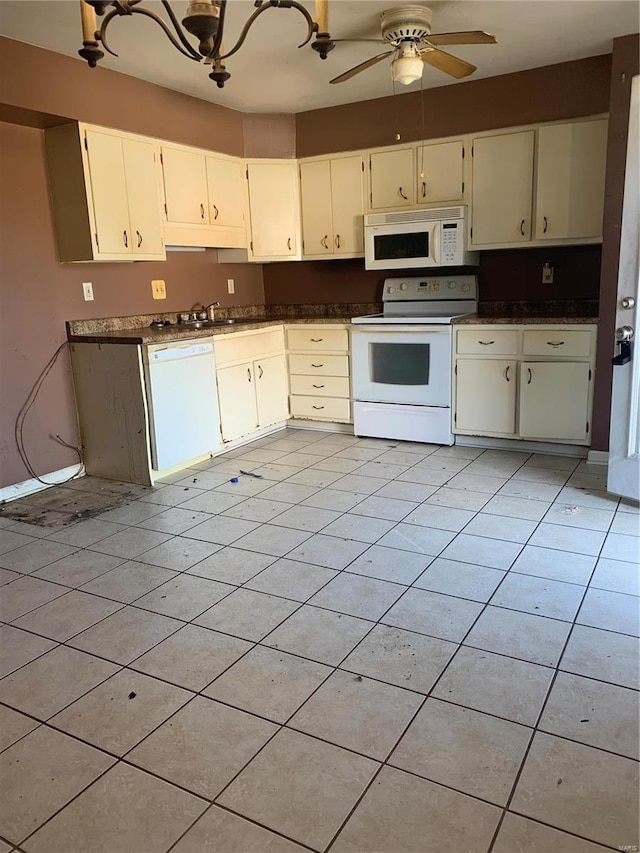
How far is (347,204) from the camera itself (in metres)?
4.79

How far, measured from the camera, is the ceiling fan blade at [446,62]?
2988 mm

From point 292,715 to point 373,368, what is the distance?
123 inches

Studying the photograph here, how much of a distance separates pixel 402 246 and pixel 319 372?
1.13 metres

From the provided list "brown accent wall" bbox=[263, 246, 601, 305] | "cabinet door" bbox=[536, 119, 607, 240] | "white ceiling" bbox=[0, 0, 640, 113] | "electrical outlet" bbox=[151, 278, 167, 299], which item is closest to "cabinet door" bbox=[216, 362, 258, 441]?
"electrical outlet" bbox=[151, 278, 167, 299]

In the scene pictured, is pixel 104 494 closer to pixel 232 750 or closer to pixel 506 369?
pixel 232 750

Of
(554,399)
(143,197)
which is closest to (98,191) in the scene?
(143,197)

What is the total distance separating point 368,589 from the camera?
96.2 inches

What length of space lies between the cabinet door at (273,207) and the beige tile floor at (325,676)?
242 centimetres

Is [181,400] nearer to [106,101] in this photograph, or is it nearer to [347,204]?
[106,101]

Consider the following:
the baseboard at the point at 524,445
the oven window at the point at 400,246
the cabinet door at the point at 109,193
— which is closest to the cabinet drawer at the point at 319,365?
the oven window at the point at 400,246

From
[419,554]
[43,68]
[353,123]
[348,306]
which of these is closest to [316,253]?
[348,306]

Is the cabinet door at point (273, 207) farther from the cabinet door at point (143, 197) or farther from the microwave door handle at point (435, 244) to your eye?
the microwave door handle at point (435, 244)

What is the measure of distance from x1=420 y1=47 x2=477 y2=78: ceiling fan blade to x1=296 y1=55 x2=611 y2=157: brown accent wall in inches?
42.5

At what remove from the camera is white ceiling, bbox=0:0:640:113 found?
9.82 ft
